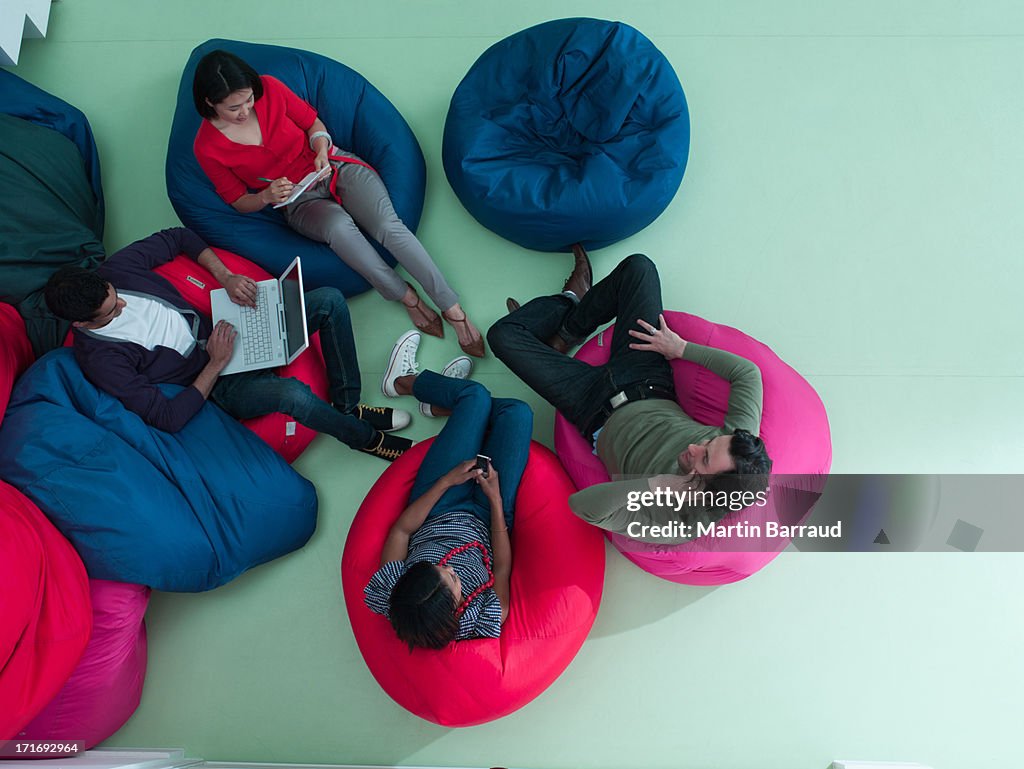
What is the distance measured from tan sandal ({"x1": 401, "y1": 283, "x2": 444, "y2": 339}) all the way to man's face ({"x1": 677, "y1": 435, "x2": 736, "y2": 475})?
1.19 m

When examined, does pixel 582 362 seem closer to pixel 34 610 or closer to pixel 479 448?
pixel 479 448

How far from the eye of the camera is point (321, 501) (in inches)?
102

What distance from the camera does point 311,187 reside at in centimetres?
254

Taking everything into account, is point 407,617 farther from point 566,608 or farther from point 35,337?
point 35,337

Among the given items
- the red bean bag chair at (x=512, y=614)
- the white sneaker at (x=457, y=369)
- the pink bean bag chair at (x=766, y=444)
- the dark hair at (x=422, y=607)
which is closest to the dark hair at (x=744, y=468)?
the pink bean bag chair at (x=766, y=444)

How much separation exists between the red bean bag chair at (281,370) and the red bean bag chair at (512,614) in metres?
0.41

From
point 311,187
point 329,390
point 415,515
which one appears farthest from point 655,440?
point 311,187

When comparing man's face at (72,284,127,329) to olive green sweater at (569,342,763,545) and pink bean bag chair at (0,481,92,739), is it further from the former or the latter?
olive green sweater at (569,342,763,545)

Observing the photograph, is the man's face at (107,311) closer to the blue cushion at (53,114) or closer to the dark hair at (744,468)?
the blue cushion at (53,114)

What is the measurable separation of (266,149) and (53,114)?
3.57ft

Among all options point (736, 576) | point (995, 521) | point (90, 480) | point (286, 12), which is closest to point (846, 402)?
point (995, 521)

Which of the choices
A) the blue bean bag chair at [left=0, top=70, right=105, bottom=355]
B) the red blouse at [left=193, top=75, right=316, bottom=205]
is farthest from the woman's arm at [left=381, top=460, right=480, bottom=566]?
the blue bean bag chair at [left=0, top=70, right=105, bottom=355]

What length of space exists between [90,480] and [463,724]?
1.27 metres

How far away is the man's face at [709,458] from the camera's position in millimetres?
1706
